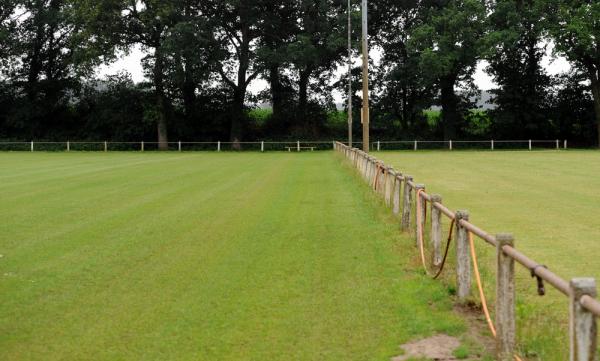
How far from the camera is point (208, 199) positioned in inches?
647

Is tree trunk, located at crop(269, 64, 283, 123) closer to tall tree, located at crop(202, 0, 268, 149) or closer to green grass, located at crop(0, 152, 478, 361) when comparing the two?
tall tree, located at crop(202, 0, 268, 149)

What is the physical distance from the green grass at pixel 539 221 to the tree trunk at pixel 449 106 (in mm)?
31667

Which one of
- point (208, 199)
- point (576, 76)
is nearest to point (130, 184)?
point (208, 199)

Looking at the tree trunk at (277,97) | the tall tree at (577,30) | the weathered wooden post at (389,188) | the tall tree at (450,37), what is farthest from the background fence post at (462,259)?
the tree trunk at (277,97)

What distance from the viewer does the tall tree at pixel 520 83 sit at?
174 feet

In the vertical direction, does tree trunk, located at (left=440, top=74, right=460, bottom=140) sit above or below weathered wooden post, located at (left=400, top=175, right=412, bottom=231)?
above

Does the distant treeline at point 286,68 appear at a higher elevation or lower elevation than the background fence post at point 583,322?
higher

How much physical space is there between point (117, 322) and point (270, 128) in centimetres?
5472

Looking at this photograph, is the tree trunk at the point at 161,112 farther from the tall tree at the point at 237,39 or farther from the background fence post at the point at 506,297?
the background fence post at the point at 506,297

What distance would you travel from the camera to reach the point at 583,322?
12.2 feet

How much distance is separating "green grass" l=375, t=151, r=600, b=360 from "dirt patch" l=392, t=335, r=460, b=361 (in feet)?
1.92

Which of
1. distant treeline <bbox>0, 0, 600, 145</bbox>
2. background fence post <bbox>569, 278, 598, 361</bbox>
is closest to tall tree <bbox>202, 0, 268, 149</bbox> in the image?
distant treeline <bbox>0, 0, 600, 145</bbox>

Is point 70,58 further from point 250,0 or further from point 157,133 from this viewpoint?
point 250,0

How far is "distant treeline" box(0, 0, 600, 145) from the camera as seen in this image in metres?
50.3
